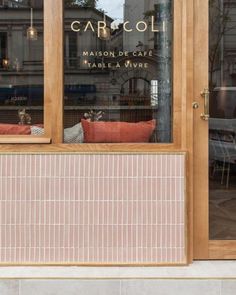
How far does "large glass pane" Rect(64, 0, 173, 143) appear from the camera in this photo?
3039 millimetres


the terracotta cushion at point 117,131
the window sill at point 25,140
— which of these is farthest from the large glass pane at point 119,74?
the window sill at point 25,140

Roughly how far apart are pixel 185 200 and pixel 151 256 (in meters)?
0.37

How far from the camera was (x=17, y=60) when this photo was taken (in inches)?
176

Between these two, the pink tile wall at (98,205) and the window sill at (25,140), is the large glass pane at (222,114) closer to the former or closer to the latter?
the pink tile wall at (98,205)

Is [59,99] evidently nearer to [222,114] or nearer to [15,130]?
[15,130]

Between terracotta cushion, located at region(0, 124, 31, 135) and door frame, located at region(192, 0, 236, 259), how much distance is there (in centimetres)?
100

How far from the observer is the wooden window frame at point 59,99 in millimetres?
2922

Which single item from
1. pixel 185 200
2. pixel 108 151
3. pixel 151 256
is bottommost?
pixel 151 256

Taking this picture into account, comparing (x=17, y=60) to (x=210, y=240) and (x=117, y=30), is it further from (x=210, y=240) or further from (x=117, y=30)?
(x=210, y=240)

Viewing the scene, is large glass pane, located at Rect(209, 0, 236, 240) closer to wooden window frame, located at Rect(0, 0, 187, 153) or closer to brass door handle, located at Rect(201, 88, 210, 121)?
brass door handle, located at Rect(201, 88, 210, 121)

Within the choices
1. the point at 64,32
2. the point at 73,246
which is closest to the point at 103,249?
the point at 73,246

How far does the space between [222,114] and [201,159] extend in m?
0.58

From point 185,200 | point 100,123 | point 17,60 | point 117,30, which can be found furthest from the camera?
point 17,60

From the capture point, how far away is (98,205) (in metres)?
2.87
